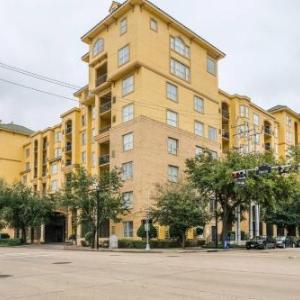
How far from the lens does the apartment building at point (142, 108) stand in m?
51.5

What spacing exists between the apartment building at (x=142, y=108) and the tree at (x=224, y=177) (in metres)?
3.15

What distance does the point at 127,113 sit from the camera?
53562mm

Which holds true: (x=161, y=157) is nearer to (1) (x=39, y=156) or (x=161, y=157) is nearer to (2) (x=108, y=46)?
(2) (x=108, y=46)

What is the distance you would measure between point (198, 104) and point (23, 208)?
2553 cm

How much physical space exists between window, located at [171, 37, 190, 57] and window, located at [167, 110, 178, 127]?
26.9 ft

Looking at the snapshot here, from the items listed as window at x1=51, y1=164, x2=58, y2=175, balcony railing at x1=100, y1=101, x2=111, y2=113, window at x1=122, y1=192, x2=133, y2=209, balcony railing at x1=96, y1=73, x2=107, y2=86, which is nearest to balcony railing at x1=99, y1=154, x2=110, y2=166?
balcony railing at x1=100, y1=101, x2=111, y2=113

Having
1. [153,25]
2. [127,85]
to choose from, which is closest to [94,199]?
[127,85]

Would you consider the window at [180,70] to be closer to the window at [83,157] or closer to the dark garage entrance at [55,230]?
the window at [83,157]

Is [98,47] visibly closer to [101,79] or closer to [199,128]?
[101,79]

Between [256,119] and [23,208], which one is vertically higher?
[256,119]

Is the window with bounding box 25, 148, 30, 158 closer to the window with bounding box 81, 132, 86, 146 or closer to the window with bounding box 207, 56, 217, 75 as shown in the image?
the window with bounding box 81, 132, 86, 146

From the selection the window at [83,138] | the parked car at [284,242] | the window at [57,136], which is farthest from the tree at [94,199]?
the window at [57,136]

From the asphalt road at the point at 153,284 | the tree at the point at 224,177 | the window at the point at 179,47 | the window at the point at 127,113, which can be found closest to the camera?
the asphalt road at the point at 153,284

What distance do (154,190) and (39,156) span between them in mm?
36537
